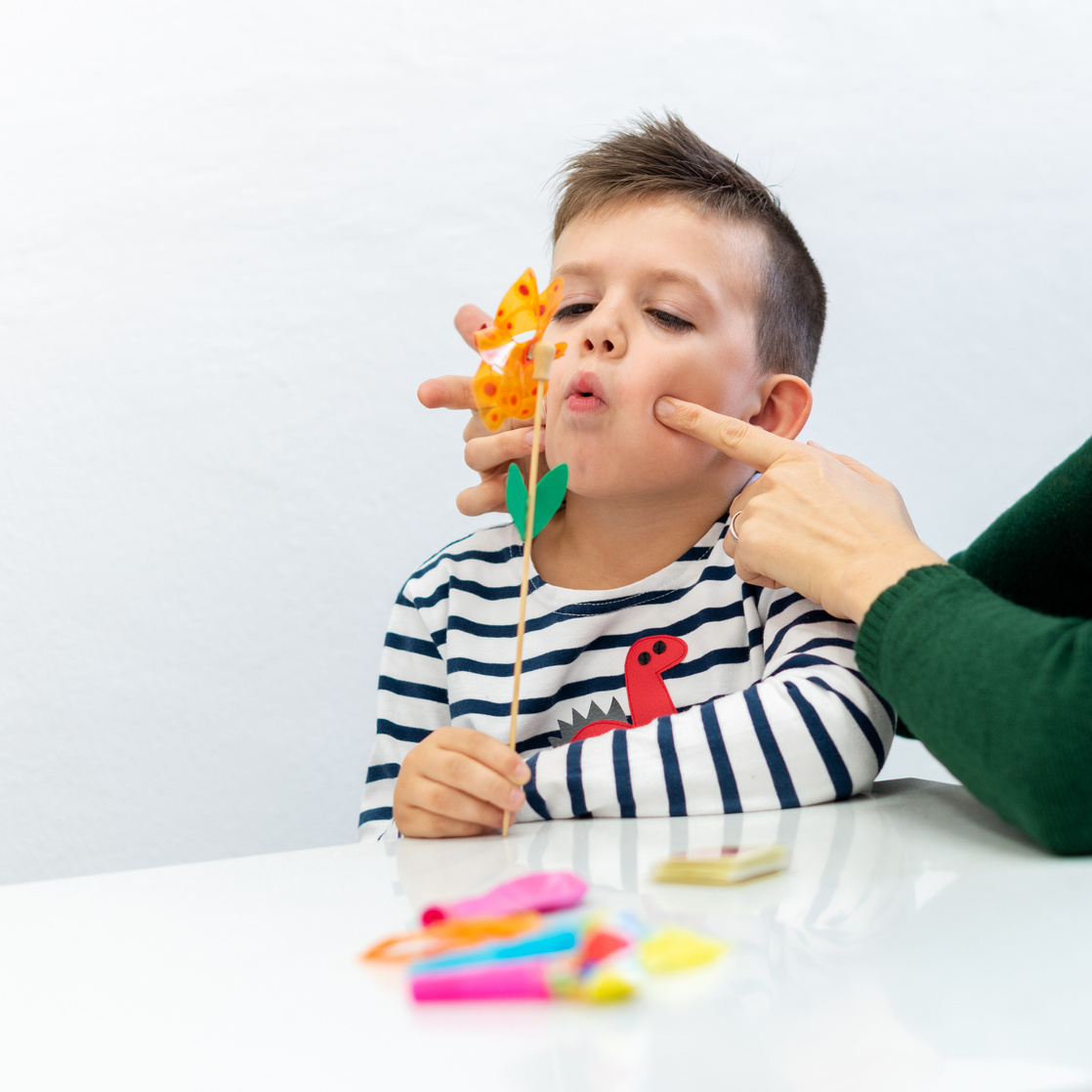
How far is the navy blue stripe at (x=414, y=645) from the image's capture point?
40.2 inches

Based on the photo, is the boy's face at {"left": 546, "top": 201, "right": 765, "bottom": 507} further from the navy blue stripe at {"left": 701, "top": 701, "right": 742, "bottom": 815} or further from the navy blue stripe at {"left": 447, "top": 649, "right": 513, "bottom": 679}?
the navy blue stripe at {"left": 701, "top": 701, "right": 742, "bottom": 815}

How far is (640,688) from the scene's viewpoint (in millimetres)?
913

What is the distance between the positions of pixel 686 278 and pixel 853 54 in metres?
1.25

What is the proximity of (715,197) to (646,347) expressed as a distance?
0.22 m

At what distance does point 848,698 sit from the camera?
685mm

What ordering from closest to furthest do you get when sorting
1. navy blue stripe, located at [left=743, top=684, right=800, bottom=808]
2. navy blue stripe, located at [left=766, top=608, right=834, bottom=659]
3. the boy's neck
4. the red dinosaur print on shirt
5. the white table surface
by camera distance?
the white table surface, navy blue stripe, located at [left=743, top=684, right=800, bottom=808], navy blue stripe, located at [left=766, top=608, right=834, bottom=659], the red dinosaur print on shirt, the boy's neck

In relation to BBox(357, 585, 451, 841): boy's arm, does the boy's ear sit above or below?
above

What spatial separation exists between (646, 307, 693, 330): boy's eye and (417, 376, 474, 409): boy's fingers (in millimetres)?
175

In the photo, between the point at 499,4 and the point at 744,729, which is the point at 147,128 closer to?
the point at 499,4

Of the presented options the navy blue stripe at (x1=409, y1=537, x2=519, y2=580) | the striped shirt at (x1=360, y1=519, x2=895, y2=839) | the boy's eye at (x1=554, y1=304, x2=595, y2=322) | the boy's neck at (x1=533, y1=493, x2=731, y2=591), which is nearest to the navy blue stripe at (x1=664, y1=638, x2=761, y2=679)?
the striped shirt at (x1=360, y1=519, x2=895, y2=839)

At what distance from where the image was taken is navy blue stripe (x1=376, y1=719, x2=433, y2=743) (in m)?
0.99

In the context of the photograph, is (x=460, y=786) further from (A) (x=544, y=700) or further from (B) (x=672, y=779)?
→ (A) (x=544, y=700)

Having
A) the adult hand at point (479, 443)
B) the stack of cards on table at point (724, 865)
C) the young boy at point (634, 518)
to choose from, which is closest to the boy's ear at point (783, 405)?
the young boy at point (634, 518)

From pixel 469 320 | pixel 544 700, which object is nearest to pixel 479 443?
pixel 469 320
